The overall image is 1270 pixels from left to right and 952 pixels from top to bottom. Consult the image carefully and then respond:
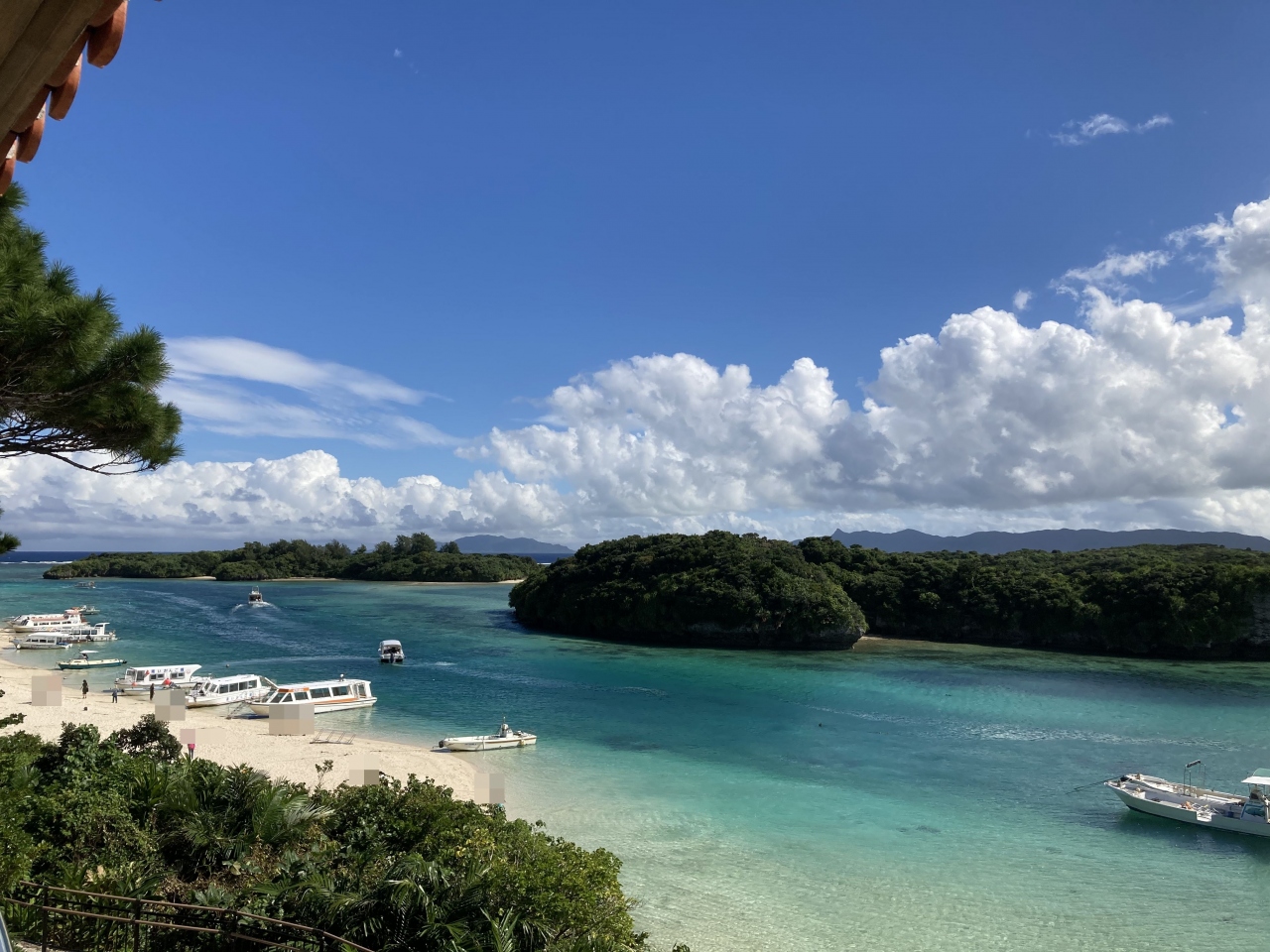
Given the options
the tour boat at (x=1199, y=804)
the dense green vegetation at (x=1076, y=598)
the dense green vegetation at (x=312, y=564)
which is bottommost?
the dense green vegetation at (x=312, y=564)

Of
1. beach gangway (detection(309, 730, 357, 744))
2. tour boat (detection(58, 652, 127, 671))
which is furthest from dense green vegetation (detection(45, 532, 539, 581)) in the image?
beach gangway (detection(309, 730, 357, 744))

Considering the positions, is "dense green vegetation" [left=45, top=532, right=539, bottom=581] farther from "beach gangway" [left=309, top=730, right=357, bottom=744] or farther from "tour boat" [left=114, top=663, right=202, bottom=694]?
"beach gangway" [left=309, top=730, right=357, bottom=744]

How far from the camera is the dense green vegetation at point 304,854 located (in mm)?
8867

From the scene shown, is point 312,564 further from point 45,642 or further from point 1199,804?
point 1199,804

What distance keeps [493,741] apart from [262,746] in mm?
8576

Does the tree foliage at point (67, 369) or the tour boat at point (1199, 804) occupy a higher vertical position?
the tree foliage at point (67, 369)

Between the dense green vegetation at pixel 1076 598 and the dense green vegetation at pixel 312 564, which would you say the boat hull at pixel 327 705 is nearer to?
the dense green vegetation at pixel 1076 598

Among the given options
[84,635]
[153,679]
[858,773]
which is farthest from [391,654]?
[858,773]

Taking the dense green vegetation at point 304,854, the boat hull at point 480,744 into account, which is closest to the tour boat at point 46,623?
the boat hull at point 480,744

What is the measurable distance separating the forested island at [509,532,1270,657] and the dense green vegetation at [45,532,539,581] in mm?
75018

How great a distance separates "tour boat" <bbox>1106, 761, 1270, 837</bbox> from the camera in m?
21.1

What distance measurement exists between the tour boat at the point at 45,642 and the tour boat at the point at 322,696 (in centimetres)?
2672

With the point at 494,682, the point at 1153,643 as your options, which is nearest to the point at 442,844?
the point at 494,682

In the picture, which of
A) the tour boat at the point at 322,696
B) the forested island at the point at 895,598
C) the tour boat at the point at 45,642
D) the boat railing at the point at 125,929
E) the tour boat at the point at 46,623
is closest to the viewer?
the boat railing at the point at 125,929
